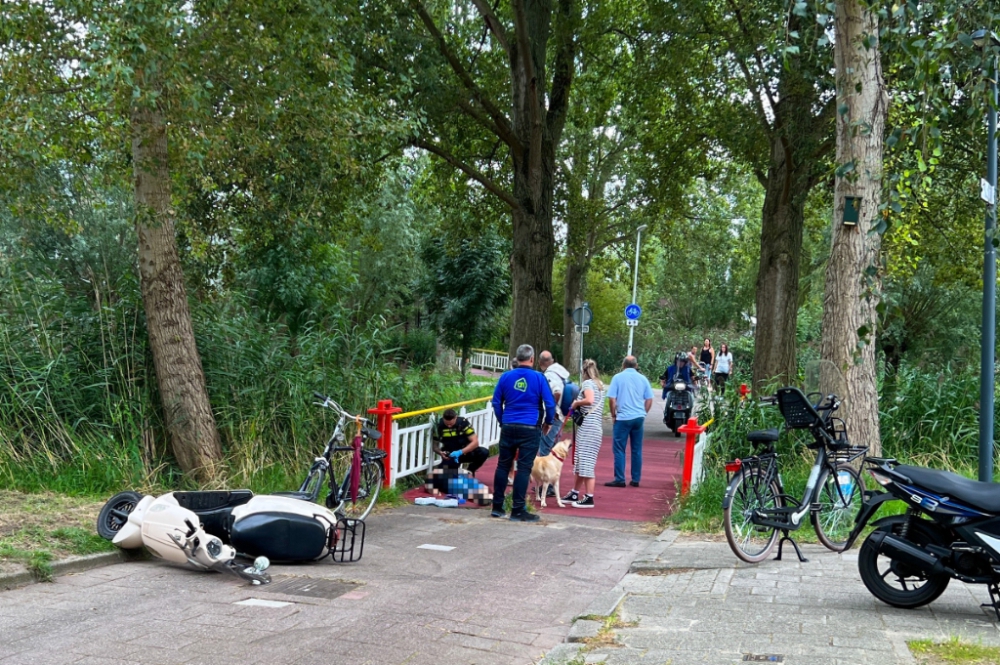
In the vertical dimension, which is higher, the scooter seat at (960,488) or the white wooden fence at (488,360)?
the white wooden fence at (488,360)

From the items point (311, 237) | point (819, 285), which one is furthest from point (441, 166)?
point (819, 285)

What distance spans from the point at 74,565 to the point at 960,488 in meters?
6.10

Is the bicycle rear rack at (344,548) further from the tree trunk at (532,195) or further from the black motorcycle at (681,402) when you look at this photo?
the black motorcycle at (681,402)

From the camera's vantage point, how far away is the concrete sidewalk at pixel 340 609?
5.22 meters

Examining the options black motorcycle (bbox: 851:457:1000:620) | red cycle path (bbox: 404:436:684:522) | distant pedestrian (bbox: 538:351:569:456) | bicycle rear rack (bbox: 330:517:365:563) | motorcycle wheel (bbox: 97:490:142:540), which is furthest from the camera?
distant pedestrian (bbox: 538:351:569:456)

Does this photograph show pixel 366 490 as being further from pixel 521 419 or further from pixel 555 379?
pixel 555 379

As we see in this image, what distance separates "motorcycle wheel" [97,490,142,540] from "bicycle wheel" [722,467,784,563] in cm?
476

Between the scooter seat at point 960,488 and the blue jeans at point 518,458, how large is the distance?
473 cm

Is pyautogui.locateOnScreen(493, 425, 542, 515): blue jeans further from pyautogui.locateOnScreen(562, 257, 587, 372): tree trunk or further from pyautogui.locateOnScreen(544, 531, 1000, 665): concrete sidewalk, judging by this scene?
pyautogui.locateOnScreen(562, 257, 587, 372): tree trunk

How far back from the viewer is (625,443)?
12578 millimetres

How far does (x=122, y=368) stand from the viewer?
10.3 meters

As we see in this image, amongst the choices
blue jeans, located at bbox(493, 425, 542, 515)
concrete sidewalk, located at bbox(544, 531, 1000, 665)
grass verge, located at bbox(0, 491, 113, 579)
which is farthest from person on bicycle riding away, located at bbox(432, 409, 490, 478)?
grass verge, located at bbox(0, 491, 113, 579)

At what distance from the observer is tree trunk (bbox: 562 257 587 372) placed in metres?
38.8

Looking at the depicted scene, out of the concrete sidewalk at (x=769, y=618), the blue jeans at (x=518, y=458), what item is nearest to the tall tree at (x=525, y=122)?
the blue jeans at (x=518, y=458)
